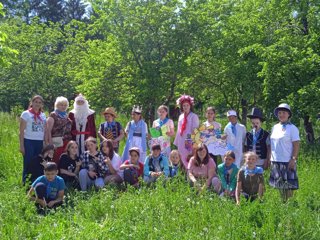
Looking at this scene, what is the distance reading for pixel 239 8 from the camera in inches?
594

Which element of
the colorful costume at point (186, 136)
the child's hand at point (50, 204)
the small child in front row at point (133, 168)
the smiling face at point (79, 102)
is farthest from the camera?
the colorful costume at point (186, 136)

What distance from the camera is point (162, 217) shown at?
589 cm

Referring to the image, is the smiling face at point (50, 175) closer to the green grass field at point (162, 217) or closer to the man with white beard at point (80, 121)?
the green grass field at point (162, 217)

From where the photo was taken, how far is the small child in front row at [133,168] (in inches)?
318

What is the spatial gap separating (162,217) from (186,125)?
3.01 meters

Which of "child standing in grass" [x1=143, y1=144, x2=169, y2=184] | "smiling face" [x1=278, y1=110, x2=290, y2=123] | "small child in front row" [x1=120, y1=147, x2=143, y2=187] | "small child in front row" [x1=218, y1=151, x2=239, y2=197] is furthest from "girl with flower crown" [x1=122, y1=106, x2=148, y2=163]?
"smiling face" [x1=278, y1=110, x2=290, y2=123]

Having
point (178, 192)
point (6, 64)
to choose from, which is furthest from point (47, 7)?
point (178, 192)

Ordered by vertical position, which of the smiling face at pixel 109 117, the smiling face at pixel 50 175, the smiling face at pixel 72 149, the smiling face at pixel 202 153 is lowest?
the smiling face at pixel 50 175

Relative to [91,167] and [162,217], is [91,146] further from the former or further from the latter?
[162,217]

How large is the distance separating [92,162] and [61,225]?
265cm

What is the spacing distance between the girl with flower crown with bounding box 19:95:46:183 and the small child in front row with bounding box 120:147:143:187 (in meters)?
1.49

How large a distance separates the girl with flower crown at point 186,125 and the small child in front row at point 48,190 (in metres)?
2.58

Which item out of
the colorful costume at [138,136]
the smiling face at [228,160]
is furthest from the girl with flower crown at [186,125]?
the smiling face at [228,160]

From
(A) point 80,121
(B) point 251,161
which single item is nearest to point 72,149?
(A) point 80,121
